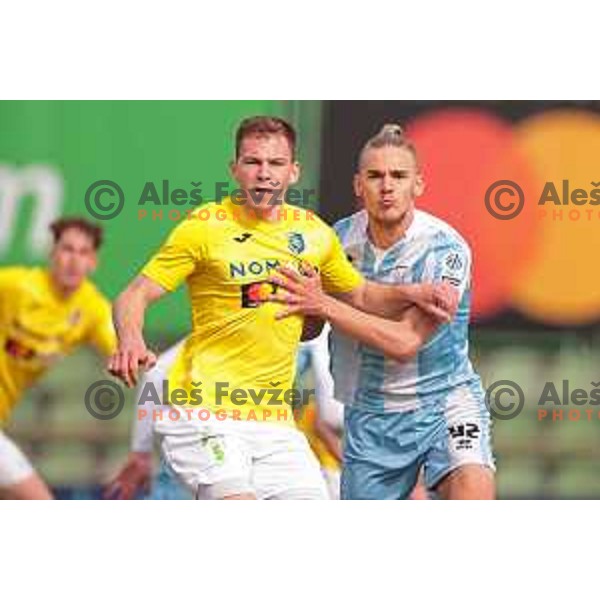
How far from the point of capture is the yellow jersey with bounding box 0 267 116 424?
637cm

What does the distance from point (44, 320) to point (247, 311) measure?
0.96 metres

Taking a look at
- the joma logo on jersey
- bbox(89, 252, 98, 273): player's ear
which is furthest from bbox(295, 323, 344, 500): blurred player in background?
bbox(89, 252, 98, 273): player's ear

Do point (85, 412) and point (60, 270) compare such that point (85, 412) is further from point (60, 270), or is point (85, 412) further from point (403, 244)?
point (403, 244)

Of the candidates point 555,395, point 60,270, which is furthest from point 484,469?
point 60,270

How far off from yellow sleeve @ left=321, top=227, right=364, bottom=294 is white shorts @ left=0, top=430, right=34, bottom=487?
4.67 ft

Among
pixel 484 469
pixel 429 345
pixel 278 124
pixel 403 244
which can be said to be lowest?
pixel 484 469

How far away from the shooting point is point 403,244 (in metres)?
6.22

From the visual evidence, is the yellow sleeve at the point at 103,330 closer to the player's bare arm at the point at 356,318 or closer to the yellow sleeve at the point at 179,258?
the yellow sleeve at the point at 179,258

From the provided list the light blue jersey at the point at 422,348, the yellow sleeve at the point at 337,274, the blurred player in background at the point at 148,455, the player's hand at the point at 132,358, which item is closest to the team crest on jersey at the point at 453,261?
the light blue jersey at the point at 422,348

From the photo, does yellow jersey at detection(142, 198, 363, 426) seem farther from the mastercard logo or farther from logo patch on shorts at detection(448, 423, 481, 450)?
logo patch on shorts at detection(448, 423, 481, 450)

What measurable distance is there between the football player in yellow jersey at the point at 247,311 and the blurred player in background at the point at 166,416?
0.08m

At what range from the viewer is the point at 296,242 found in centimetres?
615

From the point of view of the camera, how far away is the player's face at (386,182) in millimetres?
6219

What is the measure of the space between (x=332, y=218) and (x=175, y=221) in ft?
2.04
